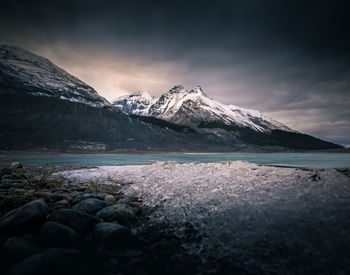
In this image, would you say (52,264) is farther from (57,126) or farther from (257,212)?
(57,126)

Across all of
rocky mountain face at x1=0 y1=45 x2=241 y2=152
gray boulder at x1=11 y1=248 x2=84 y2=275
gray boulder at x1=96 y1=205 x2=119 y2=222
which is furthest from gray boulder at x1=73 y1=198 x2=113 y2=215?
rocky mountain face at x1=0 y1=45 x2=241 y2=152

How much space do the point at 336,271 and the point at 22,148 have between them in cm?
12954

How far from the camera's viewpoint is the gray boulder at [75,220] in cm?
673

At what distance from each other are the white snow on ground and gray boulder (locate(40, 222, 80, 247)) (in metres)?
3.16

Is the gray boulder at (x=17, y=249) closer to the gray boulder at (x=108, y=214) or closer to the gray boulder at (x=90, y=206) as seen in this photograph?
the gray boulder at (x=108, y=214)

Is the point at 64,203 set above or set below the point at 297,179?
below

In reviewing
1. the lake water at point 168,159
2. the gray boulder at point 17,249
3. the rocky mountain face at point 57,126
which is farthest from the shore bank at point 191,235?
the rocky mountain face at point 57,126

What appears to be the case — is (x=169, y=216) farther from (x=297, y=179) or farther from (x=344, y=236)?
(x=297, y=179)

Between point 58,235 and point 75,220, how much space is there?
795 millimetres

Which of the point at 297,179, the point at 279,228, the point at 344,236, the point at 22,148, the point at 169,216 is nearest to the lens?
the point at 344,236

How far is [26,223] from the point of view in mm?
6172

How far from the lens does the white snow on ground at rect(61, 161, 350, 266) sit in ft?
20.5

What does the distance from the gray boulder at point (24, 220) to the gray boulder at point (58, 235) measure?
45 cm

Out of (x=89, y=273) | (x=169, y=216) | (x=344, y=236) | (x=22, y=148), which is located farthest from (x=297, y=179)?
(x=22, y=148)
